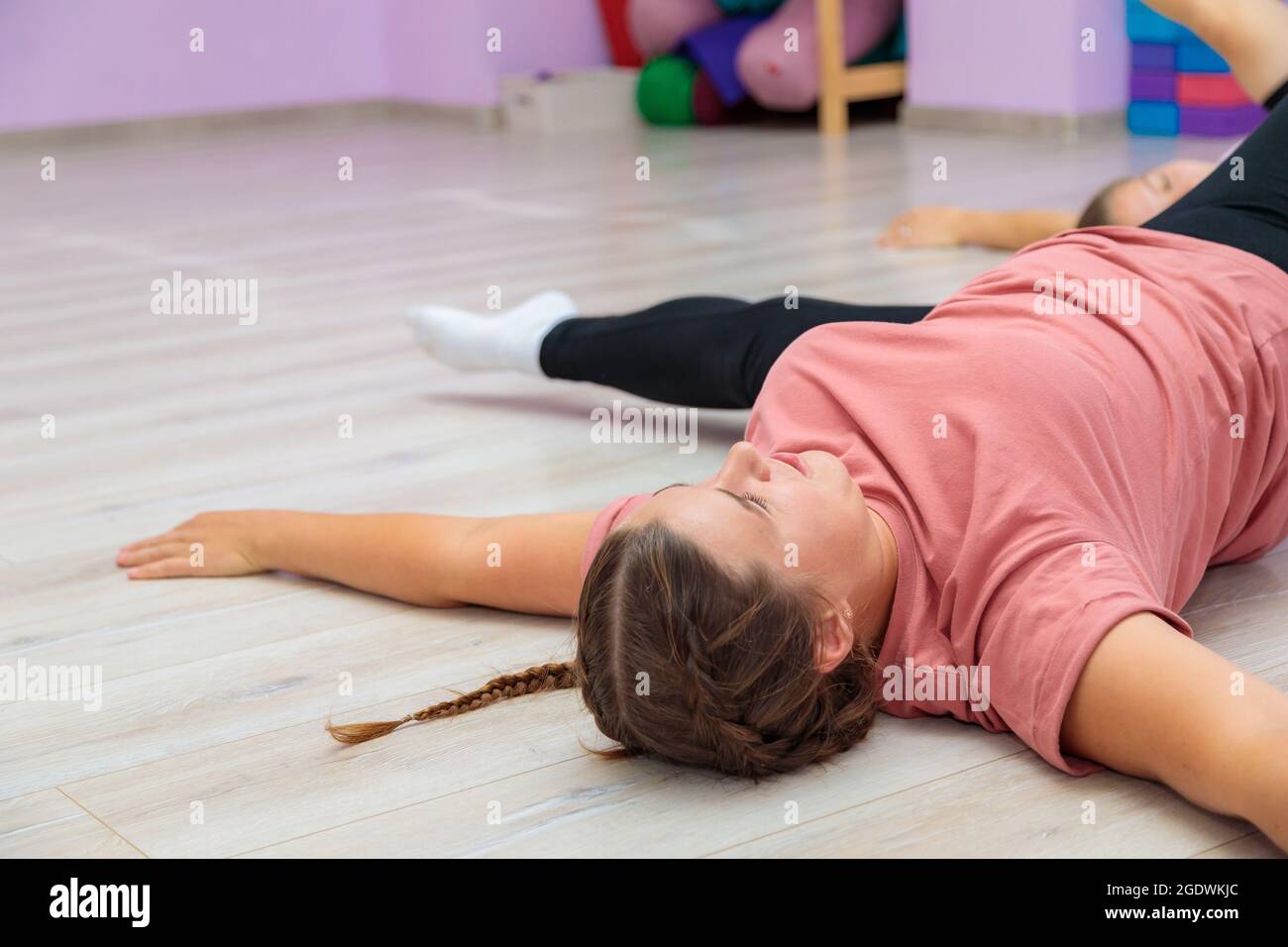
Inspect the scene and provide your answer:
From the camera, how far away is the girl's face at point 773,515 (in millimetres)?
890

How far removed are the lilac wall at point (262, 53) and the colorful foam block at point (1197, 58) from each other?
2.17m

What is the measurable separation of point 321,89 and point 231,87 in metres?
0.31

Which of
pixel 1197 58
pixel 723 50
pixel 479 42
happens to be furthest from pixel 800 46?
pixel 479 42

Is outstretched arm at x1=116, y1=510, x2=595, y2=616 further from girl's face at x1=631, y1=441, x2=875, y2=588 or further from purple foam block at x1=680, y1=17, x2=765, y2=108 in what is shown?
purple foam block at x1=680, y1=17, x2=765, y2=108

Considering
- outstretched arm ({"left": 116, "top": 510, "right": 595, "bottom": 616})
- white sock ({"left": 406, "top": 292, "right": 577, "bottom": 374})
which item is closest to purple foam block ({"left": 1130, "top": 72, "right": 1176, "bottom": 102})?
white sock ({"left": 406, "top": 292, "right": 577, "bottom": 374})

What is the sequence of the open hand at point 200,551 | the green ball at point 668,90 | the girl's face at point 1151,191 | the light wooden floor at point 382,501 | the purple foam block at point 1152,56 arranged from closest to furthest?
the light wooden floor at point 382,501 < the open hand at point 200,551 < the girl's face at point 1151,191 < the purple foam block at point 1152,56 < the green ball at point 668,90

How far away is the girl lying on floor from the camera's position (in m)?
0.87

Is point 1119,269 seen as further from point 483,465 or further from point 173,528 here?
point 173,528

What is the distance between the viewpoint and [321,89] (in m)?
5.30

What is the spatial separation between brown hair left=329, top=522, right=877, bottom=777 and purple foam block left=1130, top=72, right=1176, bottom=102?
315 cm

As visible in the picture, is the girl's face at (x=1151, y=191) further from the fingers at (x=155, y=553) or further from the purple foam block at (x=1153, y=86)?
the purple foam block at (x=1153, y=86)

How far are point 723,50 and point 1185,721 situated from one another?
12.5 feet

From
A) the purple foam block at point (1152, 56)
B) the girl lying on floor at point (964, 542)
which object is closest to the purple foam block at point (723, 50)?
the purple foam block at point (1152, 56)

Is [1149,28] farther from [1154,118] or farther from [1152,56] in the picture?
[1154,118]
